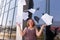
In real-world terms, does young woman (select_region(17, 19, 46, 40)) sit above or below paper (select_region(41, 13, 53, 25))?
below

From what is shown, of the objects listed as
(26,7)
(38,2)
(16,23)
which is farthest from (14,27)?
(38,2)

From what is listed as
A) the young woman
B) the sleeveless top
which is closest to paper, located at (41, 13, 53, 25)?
the young woman

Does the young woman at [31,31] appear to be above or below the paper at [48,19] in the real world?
below

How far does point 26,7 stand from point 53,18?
0.67 meters

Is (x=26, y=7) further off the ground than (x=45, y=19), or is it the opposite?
(x=26, y=7)

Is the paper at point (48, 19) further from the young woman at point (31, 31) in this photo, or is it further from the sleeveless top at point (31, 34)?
the sleeveless top at point (31, 34)

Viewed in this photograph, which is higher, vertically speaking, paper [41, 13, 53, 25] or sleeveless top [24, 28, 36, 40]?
paper [41, 13, 53, 25]

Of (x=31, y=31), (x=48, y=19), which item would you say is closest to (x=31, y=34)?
(x=31, y=31)

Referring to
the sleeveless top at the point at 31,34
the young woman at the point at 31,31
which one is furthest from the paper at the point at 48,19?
the sleeveless top at the point at 31,34

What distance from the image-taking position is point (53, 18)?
140 inches

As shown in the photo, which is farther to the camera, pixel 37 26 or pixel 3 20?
pixel 3 20

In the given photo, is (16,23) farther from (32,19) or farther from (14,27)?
(32,19)

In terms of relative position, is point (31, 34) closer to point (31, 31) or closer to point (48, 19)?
point (31, 31)

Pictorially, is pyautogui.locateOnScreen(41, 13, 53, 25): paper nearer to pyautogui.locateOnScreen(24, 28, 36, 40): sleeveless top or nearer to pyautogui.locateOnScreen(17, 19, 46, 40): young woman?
pyautogui.locateOnScreen(17, 19, 46, 40): young woman
